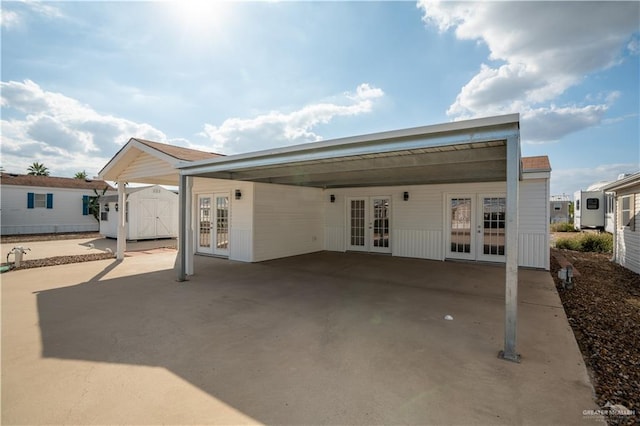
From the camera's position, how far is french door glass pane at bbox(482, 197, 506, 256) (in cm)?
829

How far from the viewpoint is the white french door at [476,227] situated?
27.3 feet

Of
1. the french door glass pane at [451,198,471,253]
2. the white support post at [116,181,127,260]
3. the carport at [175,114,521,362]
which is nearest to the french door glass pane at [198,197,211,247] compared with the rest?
the white support post at [116,181,127,260]

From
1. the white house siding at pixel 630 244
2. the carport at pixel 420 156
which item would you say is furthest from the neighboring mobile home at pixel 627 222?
the carport at pixel 420 156

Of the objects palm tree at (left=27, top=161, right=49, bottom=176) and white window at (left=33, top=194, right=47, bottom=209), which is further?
palm tree at (left=27, top=161, right=49, bottom=176)

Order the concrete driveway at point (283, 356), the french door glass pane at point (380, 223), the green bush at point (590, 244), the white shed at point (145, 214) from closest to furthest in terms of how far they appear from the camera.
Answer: the concrete driveway at point (283, 356)
the french door glass pane at point (380, 223)
the green bush at point (590, 244)
the white shed at point (145, 214)

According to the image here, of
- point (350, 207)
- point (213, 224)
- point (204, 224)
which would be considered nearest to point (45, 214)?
point (204, 224)

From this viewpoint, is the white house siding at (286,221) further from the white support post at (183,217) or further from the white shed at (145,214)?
the white shed at (145,214)

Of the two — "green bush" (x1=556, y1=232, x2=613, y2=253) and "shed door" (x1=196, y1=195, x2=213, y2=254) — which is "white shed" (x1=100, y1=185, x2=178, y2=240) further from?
"green bush" (x1=556, y1=232, x2=613, y2=253)

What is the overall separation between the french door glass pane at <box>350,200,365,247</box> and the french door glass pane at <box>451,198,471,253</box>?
299 centimetres

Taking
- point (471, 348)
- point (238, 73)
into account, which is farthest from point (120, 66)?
point (471, 348)

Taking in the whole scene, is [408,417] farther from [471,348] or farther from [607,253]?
[607,253]

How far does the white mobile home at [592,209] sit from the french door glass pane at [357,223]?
15.2 meters

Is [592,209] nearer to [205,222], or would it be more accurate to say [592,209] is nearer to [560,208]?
[560,208]

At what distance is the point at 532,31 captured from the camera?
626 cm
